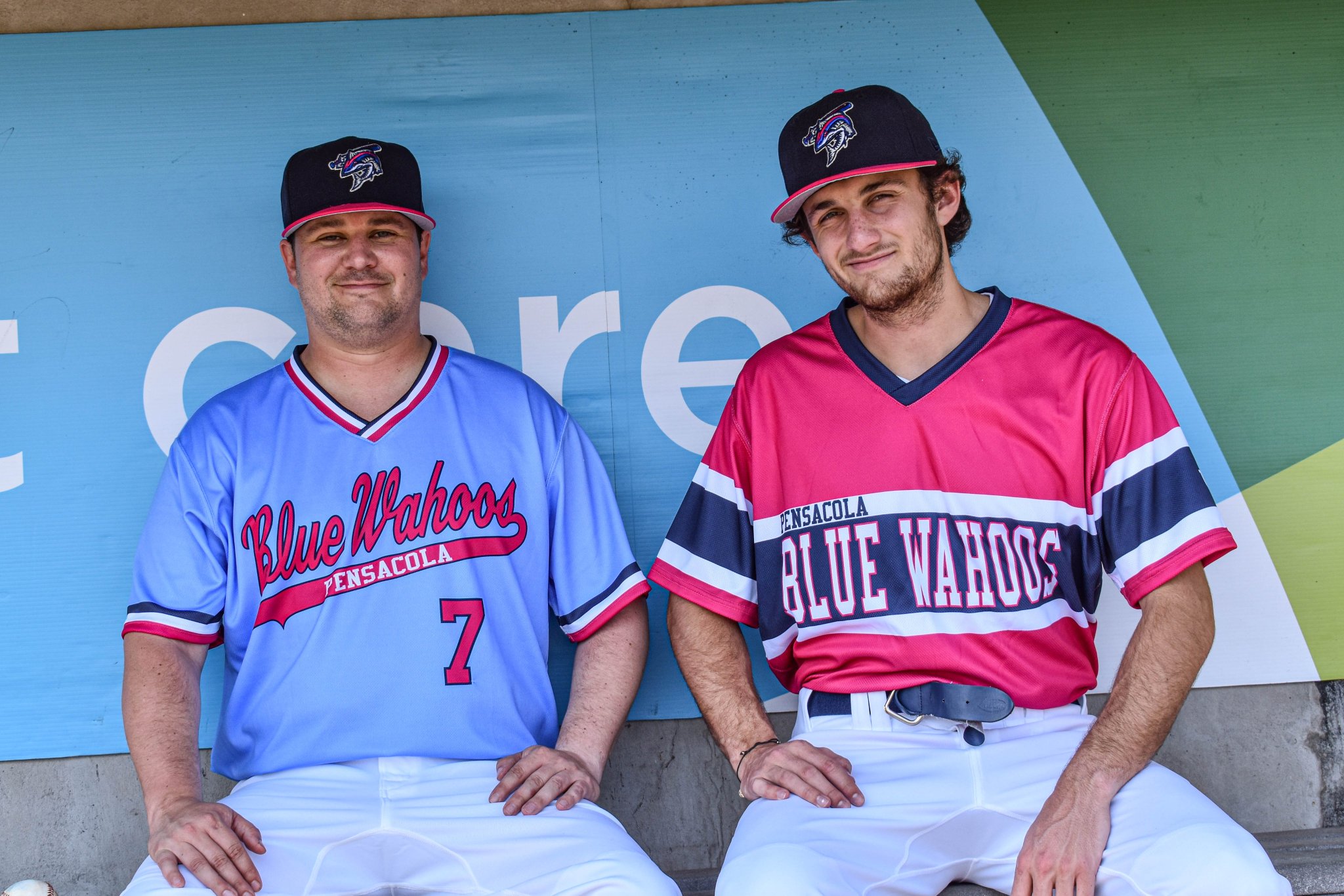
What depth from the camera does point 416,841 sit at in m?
1.82

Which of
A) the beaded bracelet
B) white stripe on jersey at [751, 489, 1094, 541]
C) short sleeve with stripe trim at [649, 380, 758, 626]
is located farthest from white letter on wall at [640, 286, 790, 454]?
the beaded bracelet

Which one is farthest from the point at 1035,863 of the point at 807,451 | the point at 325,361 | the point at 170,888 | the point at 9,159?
the point at 9,159

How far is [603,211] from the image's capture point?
8.31 ft

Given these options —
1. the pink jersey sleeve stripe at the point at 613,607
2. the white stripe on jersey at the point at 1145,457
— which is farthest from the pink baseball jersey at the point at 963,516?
the pink jersey sleeve stripe at the point at 613,607

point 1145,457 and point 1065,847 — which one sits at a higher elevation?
point 1145,457

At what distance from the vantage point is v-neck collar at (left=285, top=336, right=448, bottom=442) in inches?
83.5

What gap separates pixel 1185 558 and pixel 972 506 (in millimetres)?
333

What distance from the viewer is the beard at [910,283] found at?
6.37 ft

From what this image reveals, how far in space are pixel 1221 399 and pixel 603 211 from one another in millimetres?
1451

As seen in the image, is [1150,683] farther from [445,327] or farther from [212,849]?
[445,327]

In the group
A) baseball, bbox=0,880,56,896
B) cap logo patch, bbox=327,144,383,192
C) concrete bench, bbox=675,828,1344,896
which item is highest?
cap logo patch, bbox=327,144,383,192

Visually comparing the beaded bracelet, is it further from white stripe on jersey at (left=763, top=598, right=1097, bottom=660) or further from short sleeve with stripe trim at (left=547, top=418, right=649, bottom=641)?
short sleeve with stripe trim at (left=547, top=418, right=649, bottom=641)

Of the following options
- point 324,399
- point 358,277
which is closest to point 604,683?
point 324,399

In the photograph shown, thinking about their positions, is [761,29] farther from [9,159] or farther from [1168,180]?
[9,159]
